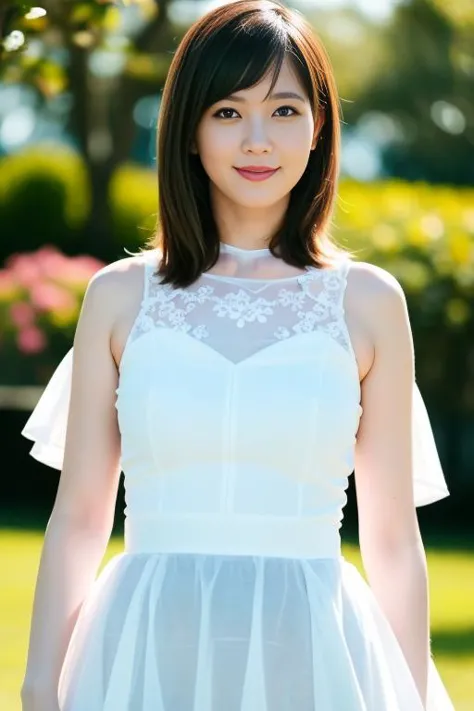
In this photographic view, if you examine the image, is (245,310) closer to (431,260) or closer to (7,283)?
(431,260)

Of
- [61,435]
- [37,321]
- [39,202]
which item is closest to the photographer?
[61,435]

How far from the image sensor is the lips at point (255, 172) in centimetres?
281

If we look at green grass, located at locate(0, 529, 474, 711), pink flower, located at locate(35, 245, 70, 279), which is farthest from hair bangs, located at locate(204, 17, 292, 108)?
pink flower, located at locate(35, 245, 70, 279)

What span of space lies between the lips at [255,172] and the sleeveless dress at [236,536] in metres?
0.24

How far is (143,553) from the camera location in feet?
8.86

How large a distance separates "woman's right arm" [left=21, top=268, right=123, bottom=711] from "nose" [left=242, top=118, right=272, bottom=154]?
348 mm

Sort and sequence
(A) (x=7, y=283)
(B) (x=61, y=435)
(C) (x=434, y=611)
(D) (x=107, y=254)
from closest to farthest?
1. (B) (x=61, y=435)
2. (C) (x=434, y=611)
3. (A) (x=7, y=283)
4. (D) (x=107, y=254)

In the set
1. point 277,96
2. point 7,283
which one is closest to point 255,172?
point 277,96

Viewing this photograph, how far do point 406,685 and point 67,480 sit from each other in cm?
70

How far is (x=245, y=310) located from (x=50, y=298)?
9447 millimetres

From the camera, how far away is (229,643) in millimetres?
2576

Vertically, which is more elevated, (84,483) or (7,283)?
(84,483)

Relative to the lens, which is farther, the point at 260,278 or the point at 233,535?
the point at 260,278

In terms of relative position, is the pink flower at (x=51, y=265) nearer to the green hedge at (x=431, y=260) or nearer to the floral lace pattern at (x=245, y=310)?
the green hedge at (x=431, y=260)
